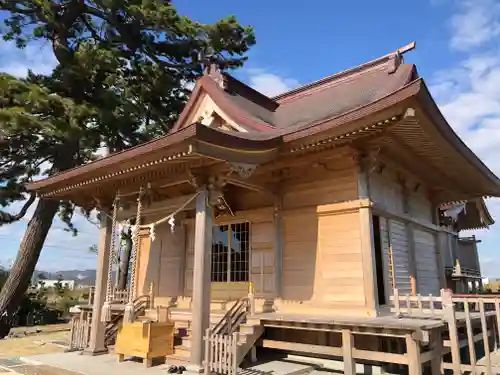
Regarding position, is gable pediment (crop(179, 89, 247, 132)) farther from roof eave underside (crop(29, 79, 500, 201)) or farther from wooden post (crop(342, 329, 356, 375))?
wooden post (crop(342, 329, 356, 375))

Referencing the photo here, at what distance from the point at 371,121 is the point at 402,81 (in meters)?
2.61

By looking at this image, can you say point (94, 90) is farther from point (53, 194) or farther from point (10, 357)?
point (10, 357)

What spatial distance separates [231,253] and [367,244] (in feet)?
11.2

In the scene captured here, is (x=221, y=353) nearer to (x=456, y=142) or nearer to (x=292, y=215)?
(x=292, y=215)

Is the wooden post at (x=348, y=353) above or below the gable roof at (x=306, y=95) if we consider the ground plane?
below

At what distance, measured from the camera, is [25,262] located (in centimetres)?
1436

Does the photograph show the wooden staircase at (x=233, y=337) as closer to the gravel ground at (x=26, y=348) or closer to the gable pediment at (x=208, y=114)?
the gable pediment at (x=208, y=114)

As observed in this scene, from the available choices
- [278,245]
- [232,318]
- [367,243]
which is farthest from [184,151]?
[367,243]

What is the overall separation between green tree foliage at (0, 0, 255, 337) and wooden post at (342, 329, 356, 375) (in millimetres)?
11648

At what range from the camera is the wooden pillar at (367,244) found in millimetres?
6817

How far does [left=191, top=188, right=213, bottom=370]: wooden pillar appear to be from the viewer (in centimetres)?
651

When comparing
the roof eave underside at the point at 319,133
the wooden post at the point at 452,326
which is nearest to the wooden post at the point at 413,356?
the wooden post at the point at 452,326

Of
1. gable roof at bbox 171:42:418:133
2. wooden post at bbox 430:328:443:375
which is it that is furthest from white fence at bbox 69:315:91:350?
wooden post at bbox 430:328:443:375

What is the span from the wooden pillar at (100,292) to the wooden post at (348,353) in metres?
5.49
